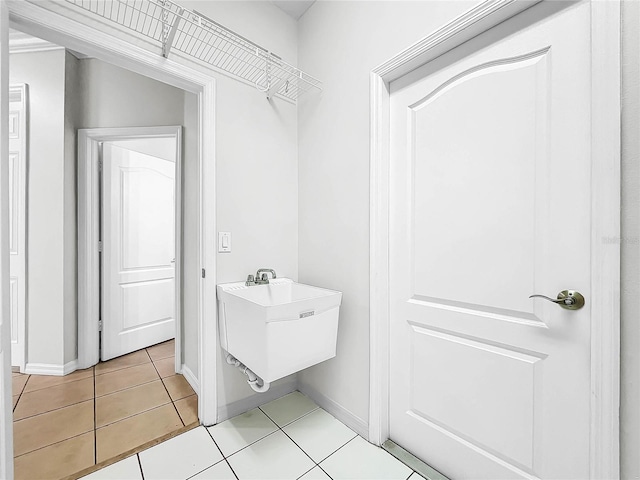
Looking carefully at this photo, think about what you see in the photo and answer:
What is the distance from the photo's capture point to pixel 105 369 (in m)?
2.40

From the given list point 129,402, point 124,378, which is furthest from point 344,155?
point 124,378

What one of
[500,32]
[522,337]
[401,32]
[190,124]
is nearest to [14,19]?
[190,124]

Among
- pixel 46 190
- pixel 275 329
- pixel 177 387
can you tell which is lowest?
pixel 177 387

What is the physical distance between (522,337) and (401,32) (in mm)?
1417

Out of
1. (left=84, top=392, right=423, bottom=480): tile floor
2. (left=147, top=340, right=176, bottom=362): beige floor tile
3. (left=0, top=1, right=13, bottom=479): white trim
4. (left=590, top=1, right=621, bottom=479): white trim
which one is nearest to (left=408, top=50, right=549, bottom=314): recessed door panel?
(left=590, top=1, right=621, bottom=479): white trim

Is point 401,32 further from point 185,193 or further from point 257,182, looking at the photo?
point 185,193

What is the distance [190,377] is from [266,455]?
1039mm

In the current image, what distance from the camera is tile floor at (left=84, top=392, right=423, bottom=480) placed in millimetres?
1318

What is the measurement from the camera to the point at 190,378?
2.20m

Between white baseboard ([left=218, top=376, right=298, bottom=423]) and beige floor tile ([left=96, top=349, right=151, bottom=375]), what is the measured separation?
50.2 inches

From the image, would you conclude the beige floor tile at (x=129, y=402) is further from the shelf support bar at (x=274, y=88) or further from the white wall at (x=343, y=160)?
the shelf support bar at (x=274, y=88)

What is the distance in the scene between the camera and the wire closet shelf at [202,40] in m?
1.29

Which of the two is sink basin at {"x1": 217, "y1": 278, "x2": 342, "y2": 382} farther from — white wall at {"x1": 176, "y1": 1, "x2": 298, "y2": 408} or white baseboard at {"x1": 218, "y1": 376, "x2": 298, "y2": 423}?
white baseboard at {"x1": 218, "y1": 376, "x2": 298, "y2": 423}

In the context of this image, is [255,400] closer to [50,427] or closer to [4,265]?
[50,427]
